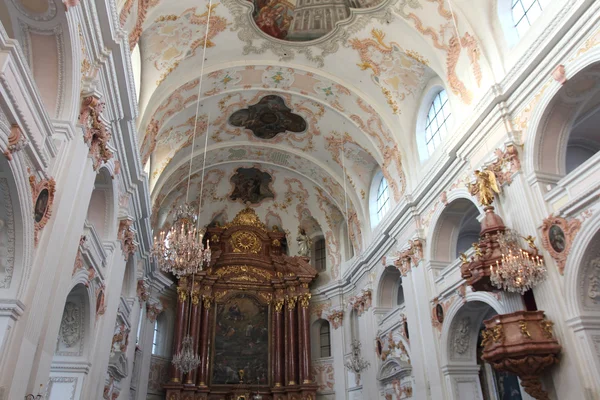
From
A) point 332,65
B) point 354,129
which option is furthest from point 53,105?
point 354,129

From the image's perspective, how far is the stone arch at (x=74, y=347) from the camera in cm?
935

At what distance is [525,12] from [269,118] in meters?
9.31

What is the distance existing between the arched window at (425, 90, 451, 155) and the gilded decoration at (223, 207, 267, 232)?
9.45m

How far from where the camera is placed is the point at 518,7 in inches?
397

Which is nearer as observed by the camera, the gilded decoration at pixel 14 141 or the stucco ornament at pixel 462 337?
the gilded decoration at pixel 14 141

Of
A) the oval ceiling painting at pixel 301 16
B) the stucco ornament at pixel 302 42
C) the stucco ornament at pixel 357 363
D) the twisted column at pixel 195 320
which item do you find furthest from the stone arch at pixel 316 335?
the oval ceiling painting at pixel 301 16

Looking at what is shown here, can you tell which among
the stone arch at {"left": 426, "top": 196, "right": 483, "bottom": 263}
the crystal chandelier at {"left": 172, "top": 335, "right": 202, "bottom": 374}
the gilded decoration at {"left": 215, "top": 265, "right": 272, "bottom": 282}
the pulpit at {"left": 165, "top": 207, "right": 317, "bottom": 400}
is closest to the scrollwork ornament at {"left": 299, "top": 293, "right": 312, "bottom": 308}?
the pulpit at {"left": 165, "top": 207, "right": 317, "bottom": 400}

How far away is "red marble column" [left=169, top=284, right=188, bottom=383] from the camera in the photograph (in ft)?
55.4

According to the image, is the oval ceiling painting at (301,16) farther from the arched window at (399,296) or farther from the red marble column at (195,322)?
the red marble column at (195,322)

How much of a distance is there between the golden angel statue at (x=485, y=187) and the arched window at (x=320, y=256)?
11671 millimetres

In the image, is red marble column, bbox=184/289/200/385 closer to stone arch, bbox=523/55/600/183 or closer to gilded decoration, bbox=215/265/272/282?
gilded decoration, bbox=215/265/272/282

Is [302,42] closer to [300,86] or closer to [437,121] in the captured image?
[300,86]

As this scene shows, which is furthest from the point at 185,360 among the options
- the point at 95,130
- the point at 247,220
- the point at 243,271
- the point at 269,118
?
the point at 95,130

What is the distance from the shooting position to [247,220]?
69.9 ft
